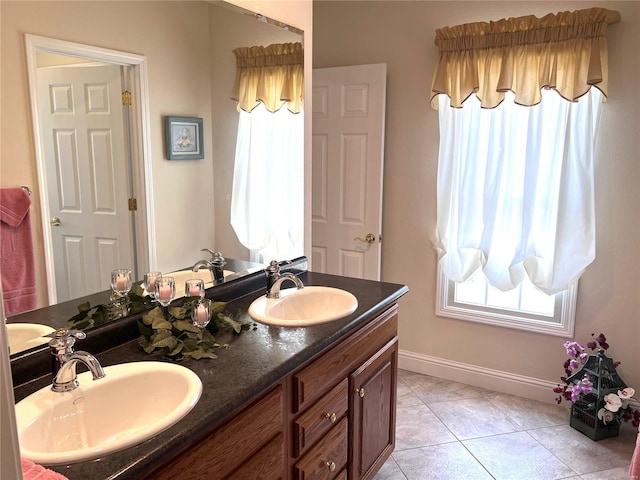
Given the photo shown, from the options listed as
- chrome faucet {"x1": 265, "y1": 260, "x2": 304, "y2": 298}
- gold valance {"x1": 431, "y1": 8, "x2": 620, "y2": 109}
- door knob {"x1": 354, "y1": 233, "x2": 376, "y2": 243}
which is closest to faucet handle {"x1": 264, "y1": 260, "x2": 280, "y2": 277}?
chrome faucet {"x1": 265, "y1": 260, "x2": 304, "y2": 298}

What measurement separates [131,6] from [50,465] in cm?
134

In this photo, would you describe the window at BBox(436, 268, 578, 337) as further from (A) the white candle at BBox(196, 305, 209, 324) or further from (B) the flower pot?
(A) the white candle at BBox(196, 305, 209, 324)

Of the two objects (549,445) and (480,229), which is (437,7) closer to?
(480,229)

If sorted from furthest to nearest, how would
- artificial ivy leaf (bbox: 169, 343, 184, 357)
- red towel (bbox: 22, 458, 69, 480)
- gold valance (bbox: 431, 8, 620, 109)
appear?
gold valance (bbox: 431, 8, 620, 109) < artificial ivy leaf (bbox: 169, 343, 184, 357) < red towel (bbox: 22, 458, 69, 480)

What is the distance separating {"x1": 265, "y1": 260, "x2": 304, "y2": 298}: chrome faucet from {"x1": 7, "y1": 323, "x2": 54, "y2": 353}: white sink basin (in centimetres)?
85

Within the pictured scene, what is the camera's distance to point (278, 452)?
1.53 metres

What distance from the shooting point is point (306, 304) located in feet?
7.29

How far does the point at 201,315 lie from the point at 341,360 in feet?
1.74

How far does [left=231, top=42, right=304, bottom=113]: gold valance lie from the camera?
2123 mm

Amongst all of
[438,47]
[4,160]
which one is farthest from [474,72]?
[4,160]

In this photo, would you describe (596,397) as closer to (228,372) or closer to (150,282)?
(228,372)

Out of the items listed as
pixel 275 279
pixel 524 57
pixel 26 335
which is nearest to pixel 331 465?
pixel 275 279

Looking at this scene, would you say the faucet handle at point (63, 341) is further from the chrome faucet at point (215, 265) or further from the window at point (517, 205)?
the window at point (517, 205)

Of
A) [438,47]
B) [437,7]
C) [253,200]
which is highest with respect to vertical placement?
[437,7]
